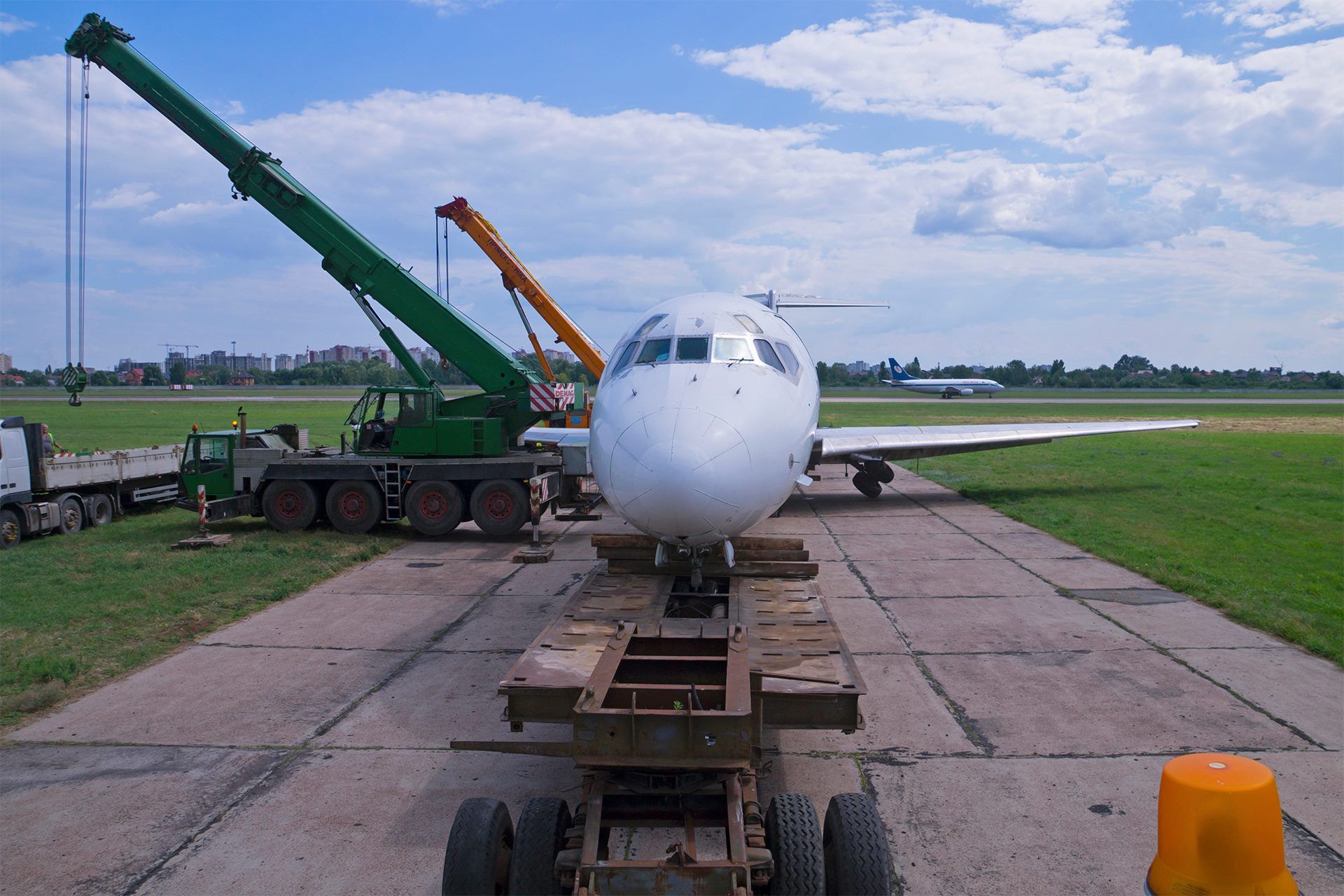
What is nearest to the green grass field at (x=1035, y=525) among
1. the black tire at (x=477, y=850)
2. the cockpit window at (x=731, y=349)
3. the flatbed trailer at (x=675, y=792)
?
the black tire at (x=477, y=850)

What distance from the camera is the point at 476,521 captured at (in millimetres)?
15000

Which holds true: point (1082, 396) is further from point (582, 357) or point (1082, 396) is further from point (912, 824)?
point (912, 824)

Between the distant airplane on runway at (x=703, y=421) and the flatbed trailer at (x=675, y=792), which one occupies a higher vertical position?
the distant airplane on runway at (x=703, y=421)

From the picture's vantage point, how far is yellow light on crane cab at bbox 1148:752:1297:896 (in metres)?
2.83

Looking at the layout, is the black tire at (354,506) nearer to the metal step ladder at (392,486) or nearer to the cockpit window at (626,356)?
the metal step ladder at (392,486)

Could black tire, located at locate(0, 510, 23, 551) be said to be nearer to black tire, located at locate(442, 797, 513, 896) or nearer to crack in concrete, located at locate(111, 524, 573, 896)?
crack in concrete, located at locate(111, 524, 573, 896)

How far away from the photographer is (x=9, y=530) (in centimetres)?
1407

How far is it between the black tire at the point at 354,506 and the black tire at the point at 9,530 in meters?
4.74

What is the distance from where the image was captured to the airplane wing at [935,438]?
15.8 metres

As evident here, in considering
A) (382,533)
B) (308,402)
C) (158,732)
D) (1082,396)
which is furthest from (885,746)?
(1082,396)

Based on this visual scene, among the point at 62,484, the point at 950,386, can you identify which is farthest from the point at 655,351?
the point at 950,386

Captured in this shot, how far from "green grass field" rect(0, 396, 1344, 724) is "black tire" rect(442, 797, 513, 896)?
5176mm

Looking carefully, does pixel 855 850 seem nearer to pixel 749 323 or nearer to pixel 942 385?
pixel 749 323

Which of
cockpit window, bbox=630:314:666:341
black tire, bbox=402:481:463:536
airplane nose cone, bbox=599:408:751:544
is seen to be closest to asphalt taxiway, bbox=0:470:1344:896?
airplane nose cone, bbox=599:408:751:544
